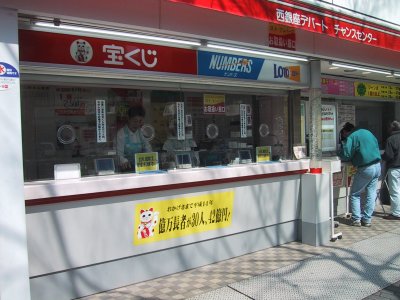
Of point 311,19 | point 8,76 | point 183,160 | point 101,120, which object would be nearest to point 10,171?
point 8,76

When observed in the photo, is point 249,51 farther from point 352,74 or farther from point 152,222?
point 352,74

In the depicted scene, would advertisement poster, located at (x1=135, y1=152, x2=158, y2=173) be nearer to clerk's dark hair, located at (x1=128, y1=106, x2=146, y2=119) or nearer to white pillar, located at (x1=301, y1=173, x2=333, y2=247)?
clerk's dark hair, located at (x1=128, y1=106, x2=146, y2=119)

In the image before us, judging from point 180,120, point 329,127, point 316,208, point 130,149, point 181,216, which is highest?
point 180,120

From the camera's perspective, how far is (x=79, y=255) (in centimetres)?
377

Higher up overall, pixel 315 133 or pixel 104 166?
pixel 315 133

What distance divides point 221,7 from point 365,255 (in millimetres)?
3472

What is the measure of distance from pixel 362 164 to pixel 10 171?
16.9 ft

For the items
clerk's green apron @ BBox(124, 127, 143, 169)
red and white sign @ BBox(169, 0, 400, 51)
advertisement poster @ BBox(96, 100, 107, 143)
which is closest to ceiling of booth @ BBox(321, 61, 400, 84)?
red and white sign @ BBox(169, 0, 400, 51)

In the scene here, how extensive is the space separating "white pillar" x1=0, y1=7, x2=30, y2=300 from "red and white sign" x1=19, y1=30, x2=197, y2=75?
42cm

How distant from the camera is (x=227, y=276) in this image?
4.38m

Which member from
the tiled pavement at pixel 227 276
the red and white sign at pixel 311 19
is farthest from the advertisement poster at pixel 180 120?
the tiled pavement at pixel 227 276

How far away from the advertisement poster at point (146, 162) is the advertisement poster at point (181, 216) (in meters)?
0.45

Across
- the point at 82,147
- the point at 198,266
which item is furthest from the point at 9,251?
the point at 198,266

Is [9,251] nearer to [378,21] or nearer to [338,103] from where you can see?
[378,21]
